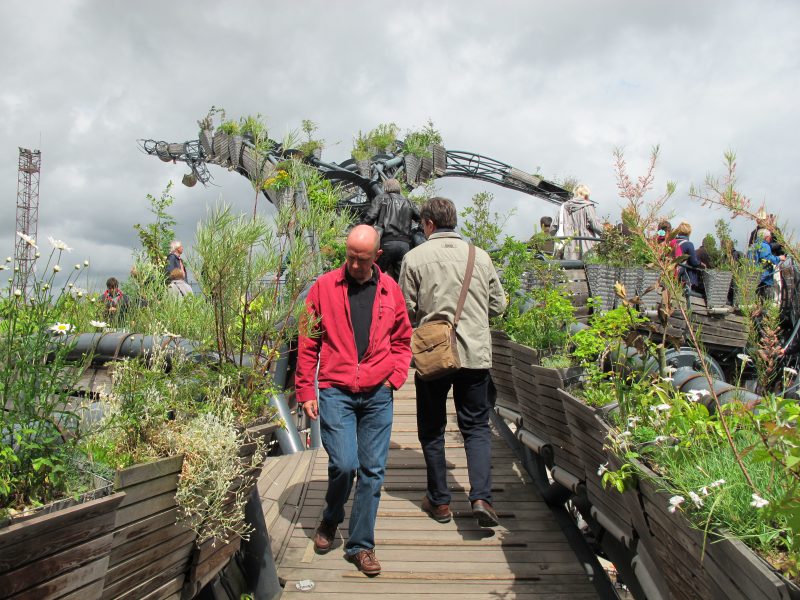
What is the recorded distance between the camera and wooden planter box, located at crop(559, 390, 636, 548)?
9.91 feet

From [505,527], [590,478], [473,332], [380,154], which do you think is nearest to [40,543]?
[590,478]

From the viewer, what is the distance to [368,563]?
377cm

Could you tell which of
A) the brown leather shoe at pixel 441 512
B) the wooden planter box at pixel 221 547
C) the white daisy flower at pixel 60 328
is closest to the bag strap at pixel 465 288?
the brown leather shoe at pixel 441 512

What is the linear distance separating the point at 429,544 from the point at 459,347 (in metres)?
1.20

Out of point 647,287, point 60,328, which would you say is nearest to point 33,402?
point 60,328

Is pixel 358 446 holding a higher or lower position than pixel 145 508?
lower

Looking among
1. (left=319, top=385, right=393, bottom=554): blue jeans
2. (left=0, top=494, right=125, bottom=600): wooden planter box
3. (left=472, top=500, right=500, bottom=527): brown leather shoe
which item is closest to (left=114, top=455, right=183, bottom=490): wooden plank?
(left=0, top=494, right=125, bottom=600): wooden planter box

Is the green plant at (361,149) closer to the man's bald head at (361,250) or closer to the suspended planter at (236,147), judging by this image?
the suspended planter at (236,147)

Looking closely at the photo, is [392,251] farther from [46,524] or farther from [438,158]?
[46,524]

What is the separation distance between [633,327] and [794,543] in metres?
2.03

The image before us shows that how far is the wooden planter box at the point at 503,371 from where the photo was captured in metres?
5.50

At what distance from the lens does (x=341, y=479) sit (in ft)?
12.2

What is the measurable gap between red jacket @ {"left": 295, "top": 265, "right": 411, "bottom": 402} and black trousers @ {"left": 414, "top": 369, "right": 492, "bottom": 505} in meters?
0.60

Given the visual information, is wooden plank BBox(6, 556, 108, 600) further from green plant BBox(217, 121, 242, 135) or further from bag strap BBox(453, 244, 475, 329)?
green plant BBox(217, 121, 242, 135)
